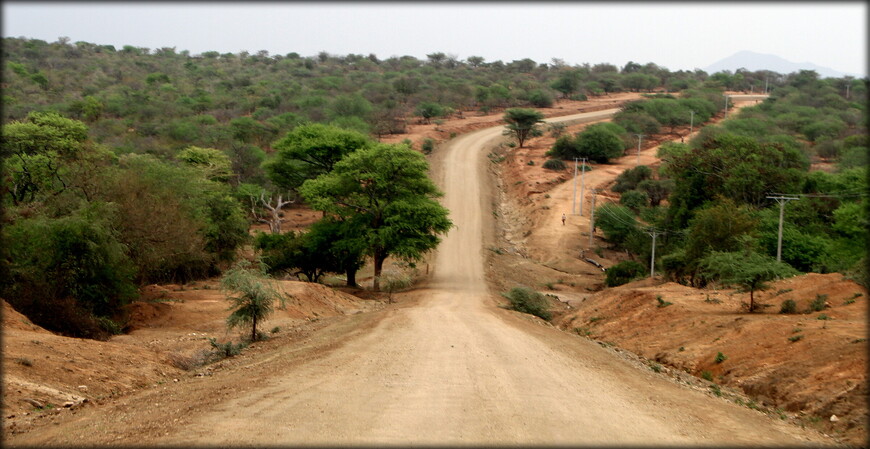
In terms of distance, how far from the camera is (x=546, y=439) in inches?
391

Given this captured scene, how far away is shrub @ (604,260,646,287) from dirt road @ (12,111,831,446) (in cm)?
2154

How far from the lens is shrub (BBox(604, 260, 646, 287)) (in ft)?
138

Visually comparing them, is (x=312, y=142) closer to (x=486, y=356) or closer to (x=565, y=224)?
(x=565, y=224)

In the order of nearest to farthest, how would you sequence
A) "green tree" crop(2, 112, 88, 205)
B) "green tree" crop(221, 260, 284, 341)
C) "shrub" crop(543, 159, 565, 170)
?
1. "green tree" crop(221, 260, 284, 341)
2. "green tree" crop(2, 112, 88, 205)
3. "shrub" crop(543, 159, 565, 170)

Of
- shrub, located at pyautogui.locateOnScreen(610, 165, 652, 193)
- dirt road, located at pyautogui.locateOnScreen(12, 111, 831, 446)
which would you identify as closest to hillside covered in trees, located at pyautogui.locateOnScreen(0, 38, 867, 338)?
shrub, located at pyautogui.locateOnScreen(610, 165, 652, 193)

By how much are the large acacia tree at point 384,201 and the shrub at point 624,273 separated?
10.4 metres

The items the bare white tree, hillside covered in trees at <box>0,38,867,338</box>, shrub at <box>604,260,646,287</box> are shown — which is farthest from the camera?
the bare white tree

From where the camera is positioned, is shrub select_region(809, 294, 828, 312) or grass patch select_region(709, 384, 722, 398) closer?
grass patch select_region(709, 384, 722, 398)

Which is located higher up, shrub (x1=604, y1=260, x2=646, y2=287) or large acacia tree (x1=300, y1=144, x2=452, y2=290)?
large acacia tree (x1=300, y1=144, x2=452, y2=290)

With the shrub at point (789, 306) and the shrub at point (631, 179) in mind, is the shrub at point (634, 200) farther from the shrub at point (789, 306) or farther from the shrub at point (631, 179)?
the shrub at point (789, 306)

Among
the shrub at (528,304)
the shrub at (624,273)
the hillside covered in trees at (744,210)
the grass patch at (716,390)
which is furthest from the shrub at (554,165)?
the grass patch at (716,390)

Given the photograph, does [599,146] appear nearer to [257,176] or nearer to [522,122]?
[522,122]

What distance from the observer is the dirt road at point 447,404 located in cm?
1002

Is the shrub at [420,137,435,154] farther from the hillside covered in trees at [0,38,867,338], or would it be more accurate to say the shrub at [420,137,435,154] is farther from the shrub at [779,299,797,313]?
the shrub at [779,299,797,313]
